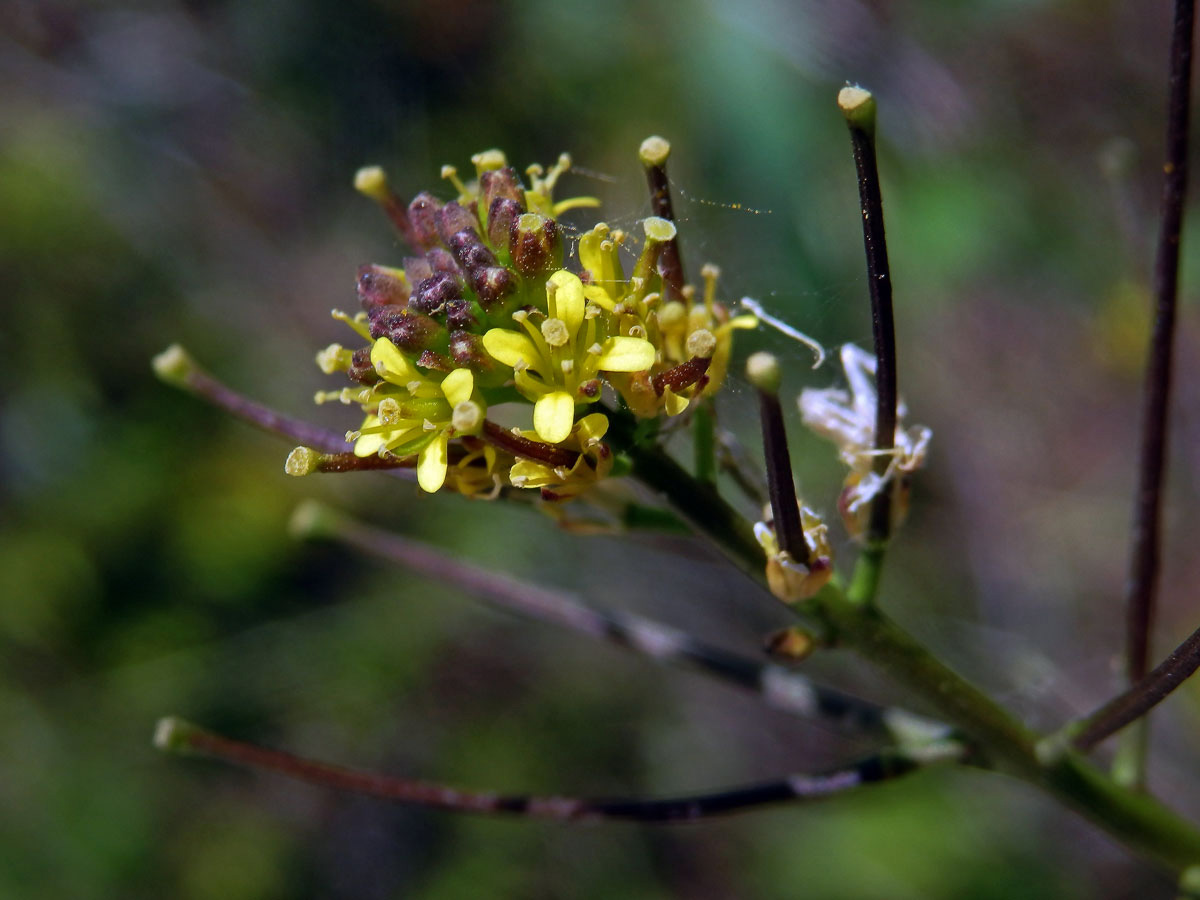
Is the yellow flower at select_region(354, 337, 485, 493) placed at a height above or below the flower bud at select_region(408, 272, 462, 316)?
below

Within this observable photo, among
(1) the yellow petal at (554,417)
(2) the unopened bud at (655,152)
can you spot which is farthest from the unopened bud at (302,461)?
(2) the unopened bud at (655,152)

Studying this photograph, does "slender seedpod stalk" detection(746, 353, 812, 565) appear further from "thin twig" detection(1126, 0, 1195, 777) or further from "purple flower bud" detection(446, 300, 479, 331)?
"thin twig" detection(1126, 0, 1195, 777)

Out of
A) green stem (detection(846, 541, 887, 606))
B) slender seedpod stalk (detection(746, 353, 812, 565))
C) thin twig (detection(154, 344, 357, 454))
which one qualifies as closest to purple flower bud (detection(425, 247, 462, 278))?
thin twig (detection(154, 344, 357, 454))

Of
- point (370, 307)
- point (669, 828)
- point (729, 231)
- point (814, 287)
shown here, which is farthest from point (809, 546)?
point (669, 828)

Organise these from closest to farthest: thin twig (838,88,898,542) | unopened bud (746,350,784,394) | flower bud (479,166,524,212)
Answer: unopened bud (746,350,784,394) < thin twig (838,88,898,542) < flower bud (479,166,524,212)

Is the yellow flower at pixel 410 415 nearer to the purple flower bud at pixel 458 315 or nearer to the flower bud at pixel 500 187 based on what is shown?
the purple flower bud at pixel 458 315

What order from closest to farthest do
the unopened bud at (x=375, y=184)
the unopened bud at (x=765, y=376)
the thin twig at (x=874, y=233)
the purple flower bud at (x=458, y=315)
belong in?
the unopened bud at (x=765, y=376)
the thin twig at (x=874, y=233)
the purple flower bud at (x=458, y=315)
the unopened bud at (x=375, y=184)

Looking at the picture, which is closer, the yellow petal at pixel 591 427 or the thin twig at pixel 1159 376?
the yellow petal at pixel 591 427
